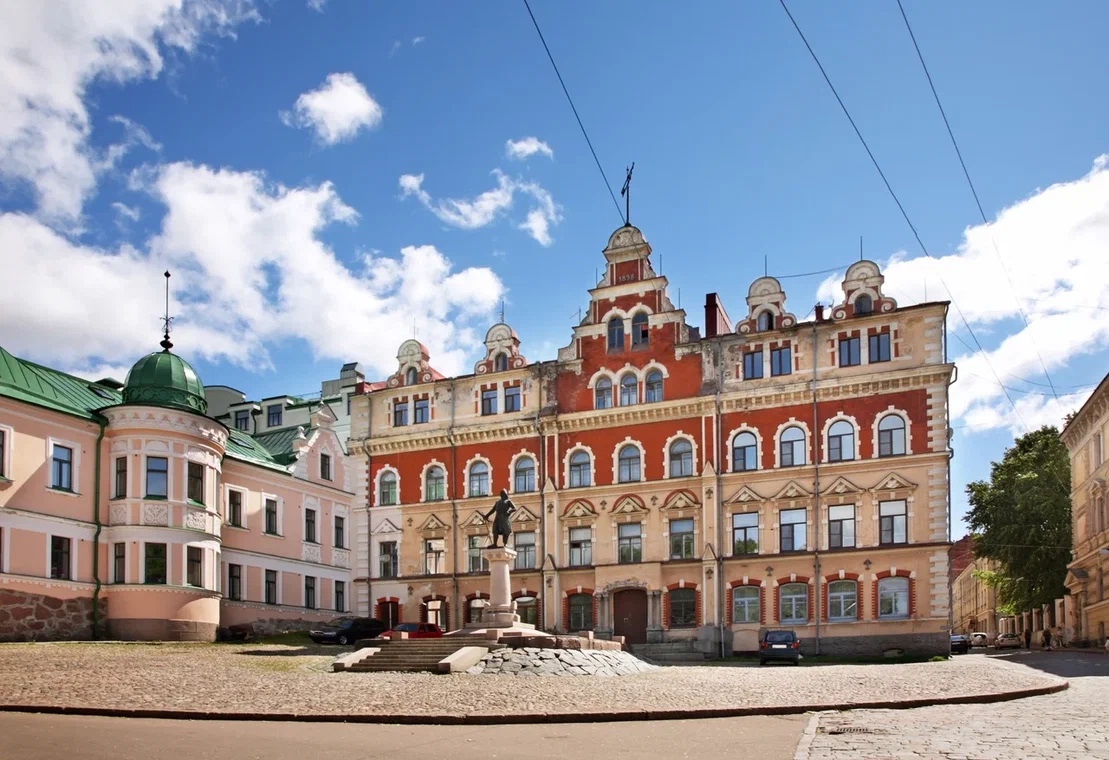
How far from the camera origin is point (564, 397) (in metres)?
52.4

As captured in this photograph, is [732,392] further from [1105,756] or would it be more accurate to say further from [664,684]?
[1105,756]

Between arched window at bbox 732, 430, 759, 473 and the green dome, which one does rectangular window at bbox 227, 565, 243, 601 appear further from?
arched window at bbox 732, 430, 759, 473

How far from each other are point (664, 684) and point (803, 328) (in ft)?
79.9

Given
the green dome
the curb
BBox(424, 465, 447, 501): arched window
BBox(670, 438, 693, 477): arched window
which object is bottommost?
the curb

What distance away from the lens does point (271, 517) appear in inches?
2008

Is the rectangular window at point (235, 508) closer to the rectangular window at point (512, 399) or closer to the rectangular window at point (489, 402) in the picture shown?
the rectangular window at point (489, 402)

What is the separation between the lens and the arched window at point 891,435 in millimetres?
45844

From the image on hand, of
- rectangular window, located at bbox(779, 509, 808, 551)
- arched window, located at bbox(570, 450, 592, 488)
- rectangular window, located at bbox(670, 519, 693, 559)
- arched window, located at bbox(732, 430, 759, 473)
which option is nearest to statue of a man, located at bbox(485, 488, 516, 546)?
rectangular window, located at bbox(670, 519, 693, 559)

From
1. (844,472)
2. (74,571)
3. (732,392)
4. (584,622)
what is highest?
(732,392)

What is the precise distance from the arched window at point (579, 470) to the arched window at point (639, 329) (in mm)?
5620

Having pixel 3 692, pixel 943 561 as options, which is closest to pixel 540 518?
pixel 943 561

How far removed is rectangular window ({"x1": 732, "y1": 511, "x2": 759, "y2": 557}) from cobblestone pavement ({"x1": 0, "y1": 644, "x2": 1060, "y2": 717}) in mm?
13914

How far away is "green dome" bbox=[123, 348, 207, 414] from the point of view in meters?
42.8

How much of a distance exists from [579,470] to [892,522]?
13.9m
